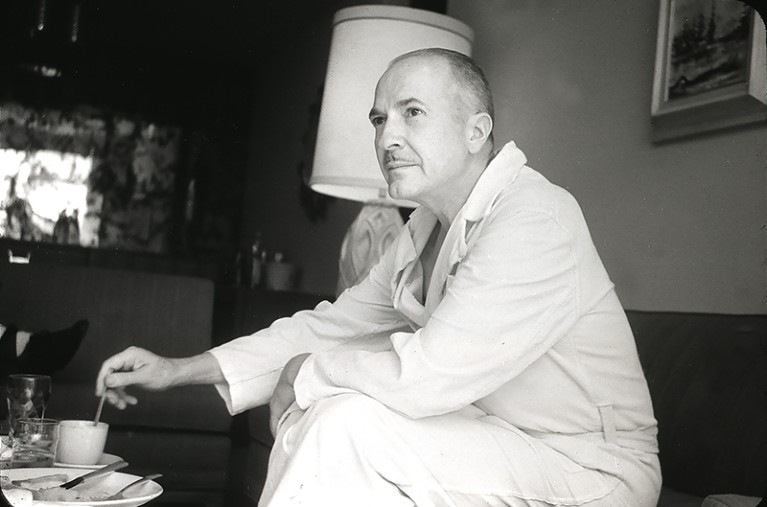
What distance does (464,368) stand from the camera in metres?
1.13

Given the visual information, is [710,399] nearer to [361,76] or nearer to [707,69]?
[707,69]

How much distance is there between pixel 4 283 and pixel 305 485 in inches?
75.8

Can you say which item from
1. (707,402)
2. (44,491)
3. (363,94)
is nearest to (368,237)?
(363,94)

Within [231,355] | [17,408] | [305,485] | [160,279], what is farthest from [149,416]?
[305,485]

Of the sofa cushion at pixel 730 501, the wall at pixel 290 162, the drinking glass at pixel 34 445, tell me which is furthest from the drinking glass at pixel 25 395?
the wall at pixel 290 162

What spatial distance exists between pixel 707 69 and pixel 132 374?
53.6 inches

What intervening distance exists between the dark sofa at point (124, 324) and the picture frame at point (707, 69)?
1410 millimetres

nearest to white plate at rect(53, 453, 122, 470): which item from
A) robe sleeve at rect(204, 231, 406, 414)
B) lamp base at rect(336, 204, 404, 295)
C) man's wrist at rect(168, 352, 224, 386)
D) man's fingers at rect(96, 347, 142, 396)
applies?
man's fingers at rect(96, 347, 142, 396)

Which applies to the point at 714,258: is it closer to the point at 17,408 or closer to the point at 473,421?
the point at 473,421

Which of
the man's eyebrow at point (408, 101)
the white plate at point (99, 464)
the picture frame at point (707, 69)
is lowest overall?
the white plate at point (99, 464)

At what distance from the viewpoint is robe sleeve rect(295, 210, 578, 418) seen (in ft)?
3.68

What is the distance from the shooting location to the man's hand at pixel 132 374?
1.35m

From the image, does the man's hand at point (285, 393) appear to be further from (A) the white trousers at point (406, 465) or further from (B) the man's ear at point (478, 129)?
(B) the man's ear at point (478, 129)

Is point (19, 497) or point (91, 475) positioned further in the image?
point (91, 475)
